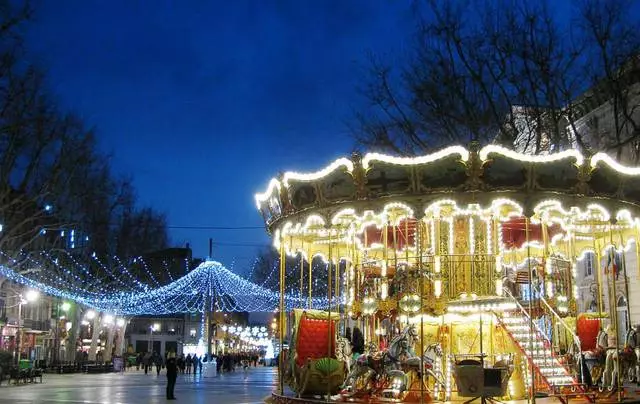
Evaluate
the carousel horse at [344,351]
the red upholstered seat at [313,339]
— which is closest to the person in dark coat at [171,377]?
the red upholstered seat at [313,339]

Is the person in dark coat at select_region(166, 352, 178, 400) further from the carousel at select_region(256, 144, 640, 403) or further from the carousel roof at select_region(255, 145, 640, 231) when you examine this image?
the carousel roof at select_region(255, 145, 640, 231)

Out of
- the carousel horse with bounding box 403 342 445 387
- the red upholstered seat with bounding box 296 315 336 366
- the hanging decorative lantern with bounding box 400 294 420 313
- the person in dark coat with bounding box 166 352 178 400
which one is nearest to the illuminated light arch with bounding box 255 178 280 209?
the red upholstered seat with bounding box 296 315 336 366

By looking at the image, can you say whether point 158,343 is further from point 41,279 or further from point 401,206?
point 401,206

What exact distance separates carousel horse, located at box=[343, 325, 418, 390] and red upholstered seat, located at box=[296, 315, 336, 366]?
1.74 metres

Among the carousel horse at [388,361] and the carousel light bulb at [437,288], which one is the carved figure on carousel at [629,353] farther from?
the carousel horse at [388,361]

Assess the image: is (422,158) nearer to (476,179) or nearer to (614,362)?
(476,179)

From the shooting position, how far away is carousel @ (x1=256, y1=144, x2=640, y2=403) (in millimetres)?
13242

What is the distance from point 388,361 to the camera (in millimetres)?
14227

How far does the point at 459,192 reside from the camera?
43.8 ft

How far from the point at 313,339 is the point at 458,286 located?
352 cm

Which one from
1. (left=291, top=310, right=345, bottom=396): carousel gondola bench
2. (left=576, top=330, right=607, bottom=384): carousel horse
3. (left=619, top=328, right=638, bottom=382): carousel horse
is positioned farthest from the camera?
(left=576, top=330, right=607, bottom=384): carousel horse

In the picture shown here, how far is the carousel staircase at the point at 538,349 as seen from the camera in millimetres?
14191

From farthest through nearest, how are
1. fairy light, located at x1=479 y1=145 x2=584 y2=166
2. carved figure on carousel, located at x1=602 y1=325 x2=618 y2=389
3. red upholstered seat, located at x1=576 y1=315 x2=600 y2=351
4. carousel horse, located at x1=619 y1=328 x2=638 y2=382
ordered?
red upholstered seat, located at x1=576 y1=315 x2=600 y2=351, carousel horse, located at x1=619 y1=328 x2=638 y2=382, carved figure on carousel, located at x1=602 y1=325 x2=618 y2=389, fairy light, located at x1=479 y1=145 x2=584 y2=166

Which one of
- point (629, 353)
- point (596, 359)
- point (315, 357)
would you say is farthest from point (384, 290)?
point (629, 353)
